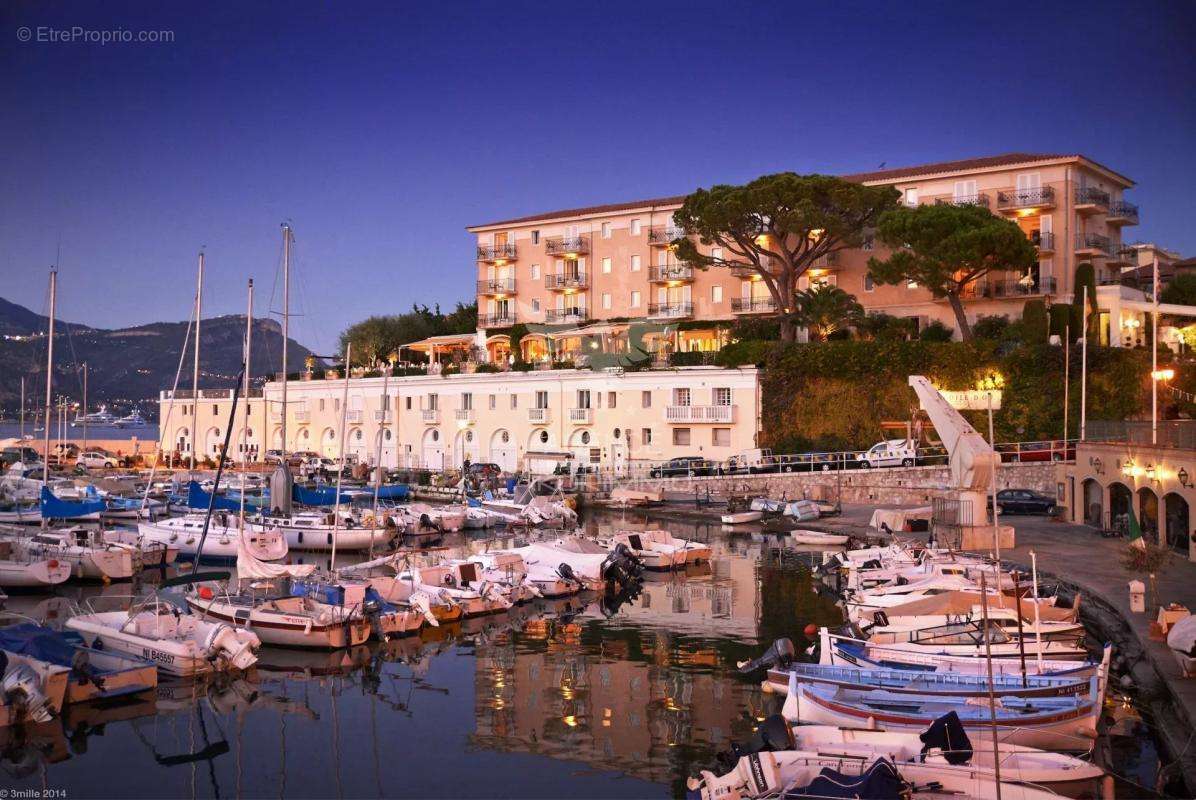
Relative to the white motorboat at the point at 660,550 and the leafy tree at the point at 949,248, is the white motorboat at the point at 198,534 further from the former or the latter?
the leafy tree at the point at 949,248

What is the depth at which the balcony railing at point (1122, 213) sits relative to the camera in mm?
57656

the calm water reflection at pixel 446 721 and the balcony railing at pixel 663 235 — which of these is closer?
the calm water reflection at pixel 446 721

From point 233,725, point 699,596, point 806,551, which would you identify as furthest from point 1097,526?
point 233,725

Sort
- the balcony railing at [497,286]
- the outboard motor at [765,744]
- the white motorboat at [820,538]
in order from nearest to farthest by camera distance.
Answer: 1. the outboard motor at [765,744]
2. the white motorboat at [820,538]
3. the balcony railing at [497,286]

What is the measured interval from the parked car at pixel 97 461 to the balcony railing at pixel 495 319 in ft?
87.9

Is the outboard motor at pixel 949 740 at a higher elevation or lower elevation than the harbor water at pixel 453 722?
higher

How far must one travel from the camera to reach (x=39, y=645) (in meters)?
17.9

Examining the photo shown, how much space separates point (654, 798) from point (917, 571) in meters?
15.0

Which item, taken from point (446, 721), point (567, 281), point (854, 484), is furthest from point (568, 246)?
point (446, 721)

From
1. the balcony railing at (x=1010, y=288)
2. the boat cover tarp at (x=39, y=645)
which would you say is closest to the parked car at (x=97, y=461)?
the boat cover tarp at (x=39, y=645)

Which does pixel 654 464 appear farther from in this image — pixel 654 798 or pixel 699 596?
pixel 654 798

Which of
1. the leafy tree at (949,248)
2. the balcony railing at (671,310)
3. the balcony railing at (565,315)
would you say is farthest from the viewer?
the balcony railing at (565,315)

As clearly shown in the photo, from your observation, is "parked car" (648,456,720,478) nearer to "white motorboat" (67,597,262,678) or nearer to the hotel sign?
the hotel sign

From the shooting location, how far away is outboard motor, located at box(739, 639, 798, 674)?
62.8 ft
